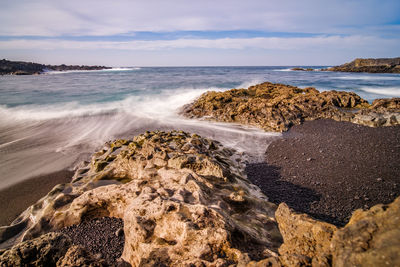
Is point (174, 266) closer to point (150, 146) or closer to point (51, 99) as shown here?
point (150, 146)

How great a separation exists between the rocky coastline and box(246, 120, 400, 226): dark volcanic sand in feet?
0.19

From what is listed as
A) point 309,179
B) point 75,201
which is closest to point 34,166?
point 75,201

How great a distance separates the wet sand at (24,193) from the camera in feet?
16.0

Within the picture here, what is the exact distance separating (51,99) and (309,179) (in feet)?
69.8

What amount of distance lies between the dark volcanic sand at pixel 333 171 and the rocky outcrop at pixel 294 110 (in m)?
1.26

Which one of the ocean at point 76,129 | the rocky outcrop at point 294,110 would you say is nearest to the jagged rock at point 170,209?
the ocean at point 76,129

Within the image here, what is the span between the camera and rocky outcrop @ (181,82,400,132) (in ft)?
32.3

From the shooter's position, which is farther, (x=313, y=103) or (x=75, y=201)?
(x=313, y=103)

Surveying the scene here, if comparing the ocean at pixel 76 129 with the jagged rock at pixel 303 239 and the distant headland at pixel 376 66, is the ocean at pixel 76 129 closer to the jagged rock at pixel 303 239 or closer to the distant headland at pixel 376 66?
the jagged rock at pixel 303 239

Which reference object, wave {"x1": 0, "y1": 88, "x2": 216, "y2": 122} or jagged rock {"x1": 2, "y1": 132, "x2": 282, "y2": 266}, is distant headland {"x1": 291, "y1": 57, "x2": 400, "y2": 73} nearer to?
wave {"x1": 0, "y1": 88, "x2": 216, "y2": 122}

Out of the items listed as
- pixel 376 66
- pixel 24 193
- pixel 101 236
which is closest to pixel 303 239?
pixel 101 236

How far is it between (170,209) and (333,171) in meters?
5.17

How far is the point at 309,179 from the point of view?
557 cm

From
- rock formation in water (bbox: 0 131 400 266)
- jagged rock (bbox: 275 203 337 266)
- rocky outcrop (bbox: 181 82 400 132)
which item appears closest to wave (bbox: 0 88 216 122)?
rocky outcrop (bbox: 181 82 400 132)
